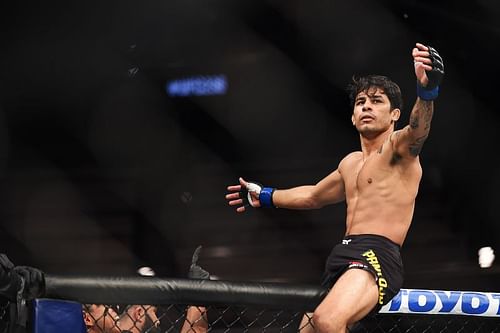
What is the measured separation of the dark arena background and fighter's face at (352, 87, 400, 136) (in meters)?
2.02

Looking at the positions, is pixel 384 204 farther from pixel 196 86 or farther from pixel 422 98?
pixel 196 86

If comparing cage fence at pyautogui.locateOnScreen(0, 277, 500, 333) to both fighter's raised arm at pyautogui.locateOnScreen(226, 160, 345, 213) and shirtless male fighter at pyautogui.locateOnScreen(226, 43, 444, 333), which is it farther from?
fighter's raised arm at pyautogui.locateOnScreen(226, 160, 345, 213)

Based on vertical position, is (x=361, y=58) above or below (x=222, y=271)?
above

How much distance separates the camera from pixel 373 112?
9.48 ft

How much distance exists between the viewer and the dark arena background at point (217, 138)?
16.4 feet

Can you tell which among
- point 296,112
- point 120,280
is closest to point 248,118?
point 296,112

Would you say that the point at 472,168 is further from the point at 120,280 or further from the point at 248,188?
the point at 120,280

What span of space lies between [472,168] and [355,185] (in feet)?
9.11

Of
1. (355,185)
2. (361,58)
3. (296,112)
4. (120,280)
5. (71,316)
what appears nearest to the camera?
(71,316)

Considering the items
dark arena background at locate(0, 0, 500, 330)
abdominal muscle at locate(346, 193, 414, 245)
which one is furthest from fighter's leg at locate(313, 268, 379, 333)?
dark arena background at locate(0, 0, 500, 330)

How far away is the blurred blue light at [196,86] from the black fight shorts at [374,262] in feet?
9.36

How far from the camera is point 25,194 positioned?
5523 mm

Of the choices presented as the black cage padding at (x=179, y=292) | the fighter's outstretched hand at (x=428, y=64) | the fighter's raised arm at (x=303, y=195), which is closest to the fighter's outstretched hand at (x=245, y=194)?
the fighter's raised arm at (x=303, y=195)

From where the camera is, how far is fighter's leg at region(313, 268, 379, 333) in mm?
2381
